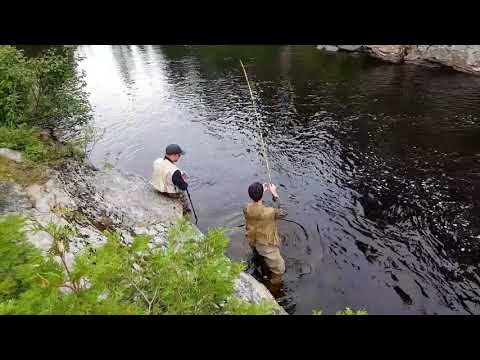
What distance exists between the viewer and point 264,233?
32.6 feet

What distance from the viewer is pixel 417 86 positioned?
26094mm

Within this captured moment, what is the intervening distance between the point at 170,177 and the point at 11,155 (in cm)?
481

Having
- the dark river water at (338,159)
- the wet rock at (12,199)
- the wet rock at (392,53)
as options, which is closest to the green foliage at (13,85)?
the dark river water at (338,159)

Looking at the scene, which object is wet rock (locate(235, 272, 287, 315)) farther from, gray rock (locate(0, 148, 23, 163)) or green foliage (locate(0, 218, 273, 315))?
gray rock (locate(0, 148, 23, 163))

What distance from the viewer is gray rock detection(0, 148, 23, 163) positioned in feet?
38.2

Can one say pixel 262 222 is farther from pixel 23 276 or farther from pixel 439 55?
pixel 439 55

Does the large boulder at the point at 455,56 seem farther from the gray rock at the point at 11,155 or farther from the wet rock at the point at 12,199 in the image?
the wet rock at the point at 12,199

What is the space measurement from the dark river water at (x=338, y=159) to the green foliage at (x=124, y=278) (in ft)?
17.6

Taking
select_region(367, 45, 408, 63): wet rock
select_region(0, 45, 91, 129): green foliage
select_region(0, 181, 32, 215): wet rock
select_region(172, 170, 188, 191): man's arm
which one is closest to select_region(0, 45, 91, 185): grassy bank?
select_region(0, 45, 91, 129): green foliage

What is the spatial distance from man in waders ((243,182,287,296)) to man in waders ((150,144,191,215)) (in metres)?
2.84
